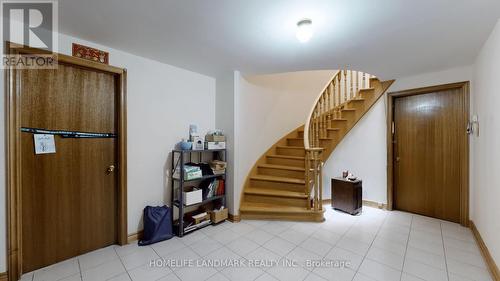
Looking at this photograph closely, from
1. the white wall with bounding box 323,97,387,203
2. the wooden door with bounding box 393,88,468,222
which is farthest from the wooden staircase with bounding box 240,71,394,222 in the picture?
the wooden door with bounding box 393,88,468,222

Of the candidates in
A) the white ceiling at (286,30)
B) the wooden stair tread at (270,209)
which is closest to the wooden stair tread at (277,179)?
the wooden stair tread at (270,209)

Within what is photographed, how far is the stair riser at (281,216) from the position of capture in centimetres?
326

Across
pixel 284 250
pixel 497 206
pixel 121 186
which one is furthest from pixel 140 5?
pixel 497 206

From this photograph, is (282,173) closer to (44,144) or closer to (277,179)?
(277,179)

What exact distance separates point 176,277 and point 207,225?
3.63 feet

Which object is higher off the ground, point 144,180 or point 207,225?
point 144,180

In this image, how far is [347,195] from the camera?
3545 mm

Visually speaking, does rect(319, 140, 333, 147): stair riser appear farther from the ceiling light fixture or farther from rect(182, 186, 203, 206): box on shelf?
the ceiling light fixture

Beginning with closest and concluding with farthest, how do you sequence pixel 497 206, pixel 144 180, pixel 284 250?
1. pixel 497 206
2. pixel 284 250
3. pixel 144 180

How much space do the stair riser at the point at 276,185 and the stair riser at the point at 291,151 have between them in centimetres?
83

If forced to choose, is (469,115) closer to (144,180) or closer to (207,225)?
(207,225)

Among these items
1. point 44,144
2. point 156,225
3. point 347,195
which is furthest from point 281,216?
point 44,144

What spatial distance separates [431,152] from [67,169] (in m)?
4.66

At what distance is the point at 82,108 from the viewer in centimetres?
232
